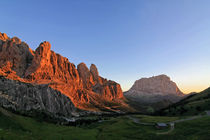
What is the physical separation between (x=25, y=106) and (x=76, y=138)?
12110 cm

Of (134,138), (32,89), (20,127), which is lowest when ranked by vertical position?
(134,138)

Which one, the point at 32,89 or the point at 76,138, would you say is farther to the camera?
the point at 32,89

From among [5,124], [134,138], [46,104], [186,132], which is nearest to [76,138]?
[134,138]

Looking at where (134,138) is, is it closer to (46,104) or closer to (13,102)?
(13,102)

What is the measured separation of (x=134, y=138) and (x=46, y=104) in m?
155

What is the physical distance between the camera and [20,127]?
2489 inches

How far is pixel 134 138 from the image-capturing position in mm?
61000

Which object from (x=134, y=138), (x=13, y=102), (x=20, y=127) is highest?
(x=13, y=102)

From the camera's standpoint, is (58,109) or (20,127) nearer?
(20,127)

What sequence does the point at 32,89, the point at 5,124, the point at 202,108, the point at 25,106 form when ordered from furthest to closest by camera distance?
the point at 32,89 → the point at 25,106 → the point at 202,108 → the point at 5,124

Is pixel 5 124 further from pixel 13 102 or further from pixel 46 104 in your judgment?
pixel 46 104

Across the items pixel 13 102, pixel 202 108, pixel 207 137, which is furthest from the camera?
pixel 13 102

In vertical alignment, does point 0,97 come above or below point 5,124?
above

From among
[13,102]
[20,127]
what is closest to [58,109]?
[13,102]
